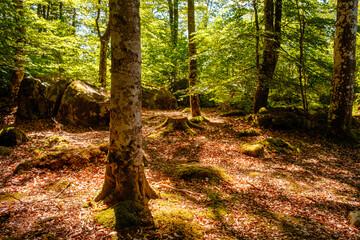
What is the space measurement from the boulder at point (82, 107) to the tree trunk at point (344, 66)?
9538 millimetres

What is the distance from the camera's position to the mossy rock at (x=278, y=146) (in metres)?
7.20

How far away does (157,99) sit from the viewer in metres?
15.5

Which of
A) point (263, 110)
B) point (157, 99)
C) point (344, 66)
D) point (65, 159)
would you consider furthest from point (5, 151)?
point (344, 66)

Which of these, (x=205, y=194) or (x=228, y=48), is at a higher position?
(x=228, y=48)

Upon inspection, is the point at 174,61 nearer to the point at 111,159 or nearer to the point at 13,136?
the point at 13,136

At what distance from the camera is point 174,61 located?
55.4ft

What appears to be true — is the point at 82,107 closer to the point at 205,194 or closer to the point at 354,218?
the point at 205,194

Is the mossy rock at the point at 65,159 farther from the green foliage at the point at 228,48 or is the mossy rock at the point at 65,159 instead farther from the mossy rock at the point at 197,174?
the green foliage at the point at 228,48

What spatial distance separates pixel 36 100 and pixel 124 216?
8.38 m

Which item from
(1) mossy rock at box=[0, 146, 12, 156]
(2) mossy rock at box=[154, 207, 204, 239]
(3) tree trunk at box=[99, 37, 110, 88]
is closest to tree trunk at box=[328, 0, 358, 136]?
(2) mossy rock at box=[154, 207, 204, 239]

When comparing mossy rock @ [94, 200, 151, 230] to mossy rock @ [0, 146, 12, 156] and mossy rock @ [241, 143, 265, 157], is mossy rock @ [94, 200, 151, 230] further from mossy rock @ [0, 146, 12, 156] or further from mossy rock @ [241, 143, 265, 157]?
mossy rock @ [241, 143, 265, 157]

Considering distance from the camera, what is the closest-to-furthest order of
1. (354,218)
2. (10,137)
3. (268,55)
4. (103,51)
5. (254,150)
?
(354,218), (10,137), (254,150), (268,55), (103,51)

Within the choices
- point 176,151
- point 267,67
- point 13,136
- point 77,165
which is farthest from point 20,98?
point 267,67

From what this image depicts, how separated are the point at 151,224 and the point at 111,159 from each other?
1.12 m
